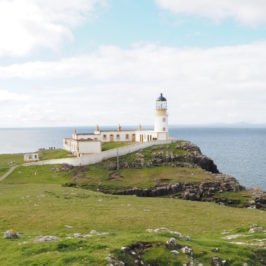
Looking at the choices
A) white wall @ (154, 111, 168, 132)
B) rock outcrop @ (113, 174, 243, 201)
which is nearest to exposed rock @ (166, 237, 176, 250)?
rock outcrop @ (113, 174, 243, 201)

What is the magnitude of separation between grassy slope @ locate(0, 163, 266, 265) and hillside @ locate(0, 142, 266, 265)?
60 millimetres

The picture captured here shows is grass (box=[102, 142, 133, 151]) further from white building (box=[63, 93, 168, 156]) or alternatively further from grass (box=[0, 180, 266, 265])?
grass (box=[0, 180, 266, 265])

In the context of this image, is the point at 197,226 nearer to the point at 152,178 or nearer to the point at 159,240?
the point at 159,240

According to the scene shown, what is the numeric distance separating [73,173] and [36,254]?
54069 millimetres

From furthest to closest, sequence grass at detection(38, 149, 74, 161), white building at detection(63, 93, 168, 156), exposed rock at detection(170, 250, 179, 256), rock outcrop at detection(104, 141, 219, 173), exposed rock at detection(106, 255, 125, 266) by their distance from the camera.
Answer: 1. white building at detection(63, 93, 168, 156)
2. grass at detection(38, 149, 74, 161)
3. rock outcrop at detection(104, 141, 219, 173)
4. exposed rock at detection(170, 250, 179, 256)
5. exposed rock at detection(106, 255, 125, 266)

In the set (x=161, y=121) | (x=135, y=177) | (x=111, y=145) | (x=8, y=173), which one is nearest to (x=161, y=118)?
(x=161, y=121)

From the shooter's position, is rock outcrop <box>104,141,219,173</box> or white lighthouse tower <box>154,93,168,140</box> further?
white lighthouse tower <box>154,93,168,140</box>

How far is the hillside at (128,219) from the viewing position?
1895 cm

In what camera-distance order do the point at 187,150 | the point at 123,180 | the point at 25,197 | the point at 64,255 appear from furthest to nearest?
the point at 187,150
the point at 123,180
the point at 25,197
the point at 64,255

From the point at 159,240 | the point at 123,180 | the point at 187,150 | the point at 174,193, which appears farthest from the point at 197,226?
the point at 187,150

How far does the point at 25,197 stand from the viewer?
152ft

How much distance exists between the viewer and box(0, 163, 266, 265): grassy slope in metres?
18.6

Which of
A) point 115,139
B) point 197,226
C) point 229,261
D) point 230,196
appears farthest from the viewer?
point 115,139

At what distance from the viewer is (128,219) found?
34500 millimetres
